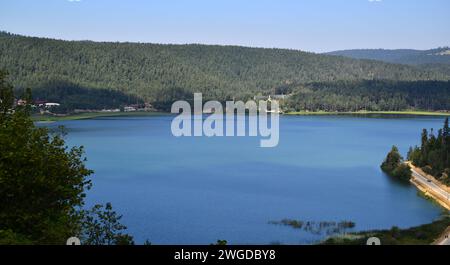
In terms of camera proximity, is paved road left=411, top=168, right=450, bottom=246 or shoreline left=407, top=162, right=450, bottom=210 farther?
paved road left=411, top=168, right=450, bottom=246

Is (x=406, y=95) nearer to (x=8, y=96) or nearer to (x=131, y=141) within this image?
(x=131, y=141)

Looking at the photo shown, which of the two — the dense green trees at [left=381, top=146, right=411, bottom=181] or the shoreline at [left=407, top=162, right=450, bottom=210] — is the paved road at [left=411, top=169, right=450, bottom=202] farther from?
the dense green trees at [left=381, top=146, right=411, bottom=181]

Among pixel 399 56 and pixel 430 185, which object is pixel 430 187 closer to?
pixel 430 185

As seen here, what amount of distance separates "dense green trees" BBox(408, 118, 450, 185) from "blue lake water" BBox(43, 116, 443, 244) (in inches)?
77.9

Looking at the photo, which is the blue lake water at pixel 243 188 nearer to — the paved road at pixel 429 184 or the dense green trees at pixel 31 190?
the paved road at pixel 429 184

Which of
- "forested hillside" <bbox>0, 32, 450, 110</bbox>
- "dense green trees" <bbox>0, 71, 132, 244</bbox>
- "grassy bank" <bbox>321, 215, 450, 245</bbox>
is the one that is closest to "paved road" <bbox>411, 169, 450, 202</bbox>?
"grassy bank" <bbox>321, 215, 450, 245</bbox>

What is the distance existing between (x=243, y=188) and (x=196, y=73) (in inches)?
3765

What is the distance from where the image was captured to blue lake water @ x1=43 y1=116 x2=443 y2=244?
A: 52.2 feet

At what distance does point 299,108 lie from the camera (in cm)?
8800

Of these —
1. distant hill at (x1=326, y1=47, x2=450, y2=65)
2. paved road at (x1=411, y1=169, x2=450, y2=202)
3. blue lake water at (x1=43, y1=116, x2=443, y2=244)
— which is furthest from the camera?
distant hill at (x1=326, y1=47, x2=450, y2=65)

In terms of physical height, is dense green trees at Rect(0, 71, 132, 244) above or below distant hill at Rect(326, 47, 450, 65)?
below

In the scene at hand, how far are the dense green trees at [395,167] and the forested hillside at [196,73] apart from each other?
52057 millimetres

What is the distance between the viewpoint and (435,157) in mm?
26891

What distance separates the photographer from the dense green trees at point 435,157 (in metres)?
25.6
